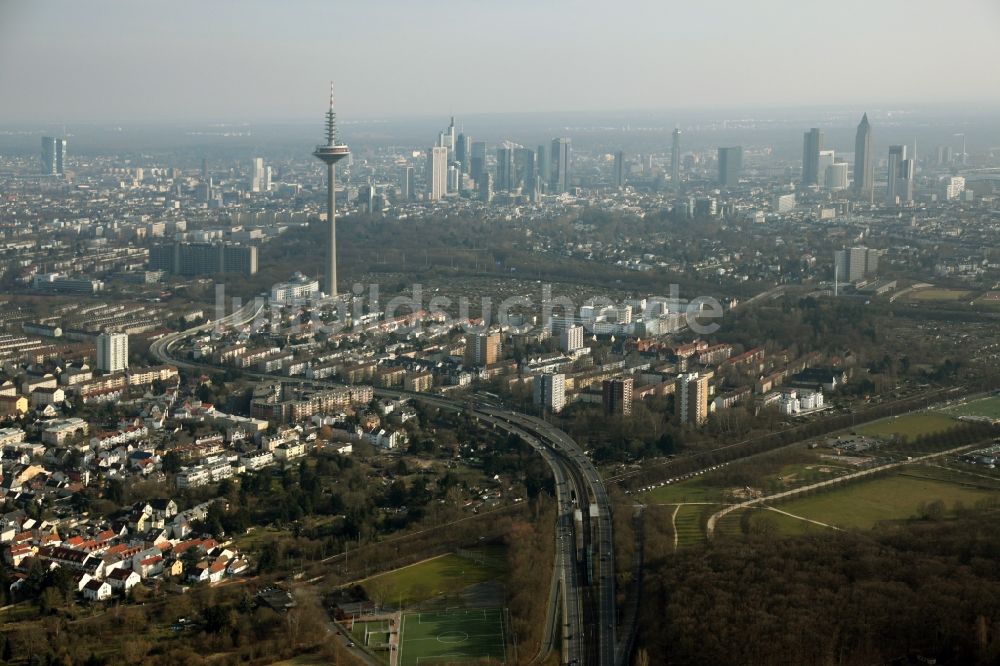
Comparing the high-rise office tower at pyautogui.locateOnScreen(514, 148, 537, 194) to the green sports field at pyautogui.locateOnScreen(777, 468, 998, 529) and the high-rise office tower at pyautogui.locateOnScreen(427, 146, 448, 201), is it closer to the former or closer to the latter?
the high-rise office tower at pyautogui.locateOnScreen(427, 146, 448, 201)

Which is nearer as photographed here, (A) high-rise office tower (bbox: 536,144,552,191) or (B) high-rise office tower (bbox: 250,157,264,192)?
(B) high-rise office tower (bbox: 250,157,264,192)

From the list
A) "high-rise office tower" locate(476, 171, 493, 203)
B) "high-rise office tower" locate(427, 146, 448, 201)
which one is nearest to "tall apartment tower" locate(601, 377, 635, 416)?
"high-rise office tower" locate(476, 171, 493, 203)

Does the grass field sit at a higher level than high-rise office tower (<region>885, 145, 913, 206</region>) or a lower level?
lower

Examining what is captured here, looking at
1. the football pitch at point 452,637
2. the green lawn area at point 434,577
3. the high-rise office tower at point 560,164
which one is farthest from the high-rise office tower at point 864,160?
the football pitch at point 452,637

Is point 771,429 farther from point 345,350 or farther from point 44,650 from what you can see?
point 44,650

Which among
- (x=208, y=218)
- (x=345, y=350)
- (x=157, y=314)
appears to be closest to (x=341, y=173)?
(x=208, y=218)

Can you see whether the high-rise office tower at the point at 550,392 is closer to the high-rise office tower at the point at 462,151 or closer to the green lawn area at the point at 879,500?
the green lawn area at the point at 879,500
